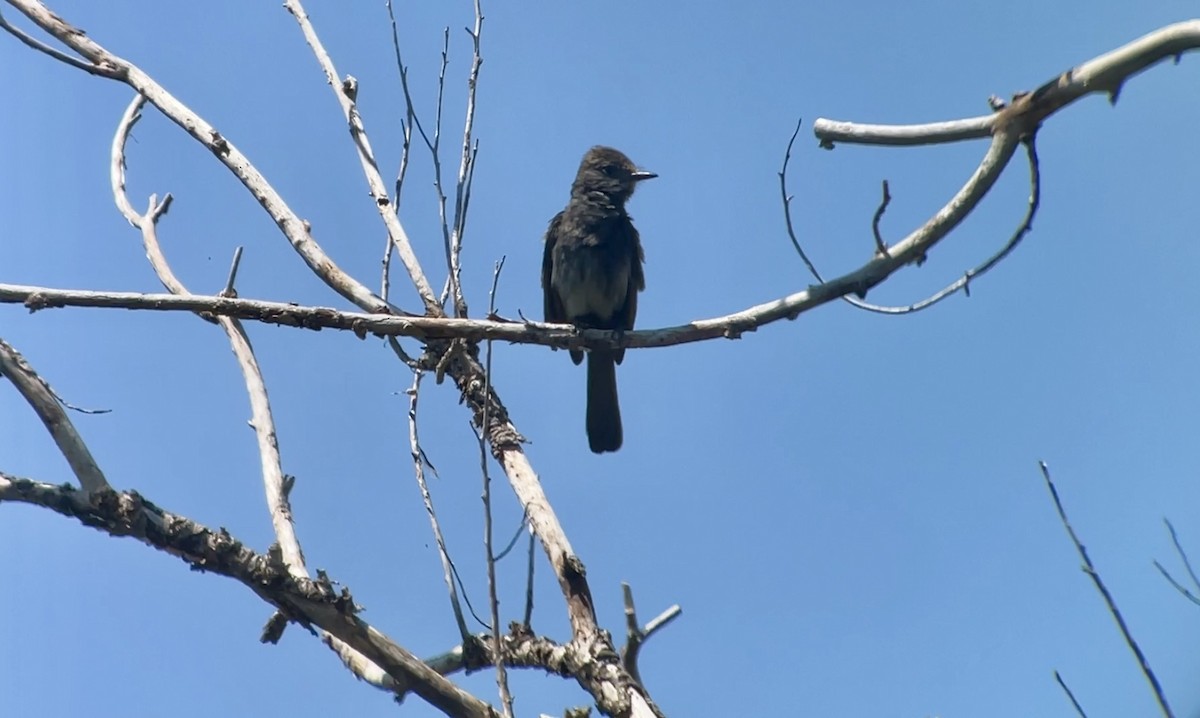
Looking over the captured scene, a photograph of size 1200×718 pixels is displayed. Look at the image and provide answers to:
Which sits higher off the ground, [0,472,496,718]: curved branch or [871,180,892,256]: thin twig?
[871,180,892,256]: thin twig

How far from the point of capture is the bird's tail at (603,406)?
28.9 ft

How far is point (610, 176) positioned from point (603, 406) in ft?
6.20

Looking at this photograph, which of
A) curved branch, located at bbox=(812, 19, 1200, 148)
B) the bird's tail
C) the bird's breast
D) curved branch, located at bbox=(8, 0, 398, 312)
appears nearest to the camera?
curved branch, located at bbox=(812, 19, 1200, 148)

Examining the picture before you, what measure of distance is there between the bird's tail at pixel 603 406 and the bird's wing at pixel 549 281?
483 millimetres

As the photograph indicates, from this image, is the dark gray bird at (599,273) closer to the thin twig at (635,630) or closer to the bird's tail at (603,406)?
the bird's tail at (603,406)

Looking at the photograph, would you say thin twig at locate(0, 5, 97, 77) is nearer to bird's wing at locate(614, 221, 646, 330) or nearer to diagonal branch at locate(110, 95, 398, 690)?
diagonal branch at locate(110, 95, 398, 690)

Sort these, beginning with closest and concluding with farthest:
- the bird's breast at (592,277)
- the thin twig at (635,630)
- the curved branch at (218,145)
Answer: the thin twig at (635,630) < the curved branch at (218,145) < the bird's breast at (592,277)

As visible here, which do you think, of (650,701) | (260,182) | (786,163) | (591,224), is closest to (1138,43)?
(786,163)

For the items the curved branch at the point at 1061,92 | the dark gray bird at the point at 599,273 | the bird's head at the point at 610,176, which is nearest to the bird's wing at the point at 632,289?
the dark gray bird at the point at 599,273

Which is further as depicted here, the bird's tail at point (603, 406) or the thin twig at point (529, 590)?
the bird's tail at point (603, 406)

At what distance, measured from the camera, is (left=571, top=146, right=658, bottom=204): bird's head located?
915 centimetres

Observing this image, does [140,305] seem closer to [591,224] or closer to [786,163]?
[786,163]

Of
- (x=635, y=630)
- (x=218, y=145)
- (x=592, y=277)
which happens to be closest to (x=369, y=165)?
(x=218, y=145)

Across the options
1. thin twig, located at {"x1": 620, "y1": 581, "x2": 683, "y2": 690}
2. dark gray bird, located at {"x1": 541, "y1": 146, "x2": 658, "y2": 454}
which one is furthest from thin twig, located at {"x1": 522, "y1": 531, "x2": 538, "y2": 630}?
dark gray bird, located at {"x1": 541, "y1": 146, "x2": 658, "y2": 454}
